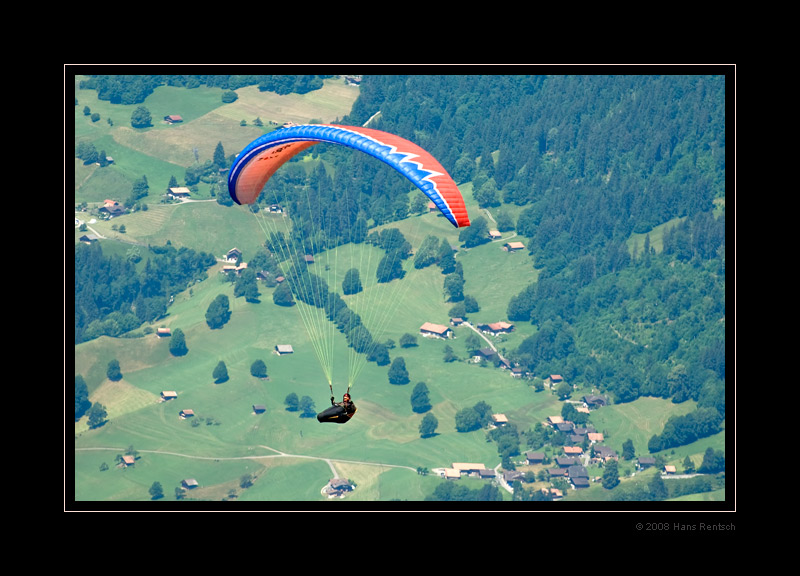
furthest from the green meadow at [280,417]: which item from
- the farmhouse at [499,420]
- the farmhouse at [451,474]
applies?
the farmhouse at [499,420]

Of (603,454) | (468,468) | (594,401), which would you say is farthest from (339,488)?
(594,401)

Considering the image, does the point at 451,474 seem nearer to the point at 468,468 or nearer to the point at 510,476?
the point at 468,468

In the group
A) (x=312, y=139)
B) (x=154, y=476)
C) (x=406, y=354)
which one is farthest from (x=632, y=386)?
(x=312, y=139)

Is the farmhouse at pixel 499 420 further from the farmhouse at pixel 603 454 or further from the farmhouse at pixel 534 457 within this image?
the farmhouse at pixel 603 454

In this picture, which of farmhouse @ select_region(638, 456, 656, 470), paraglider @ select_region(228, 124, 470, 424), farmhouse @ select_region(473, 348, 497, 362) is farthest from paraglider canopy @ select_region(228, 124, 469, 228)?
farmhouse @ select_region(473, 348, 497, 362)

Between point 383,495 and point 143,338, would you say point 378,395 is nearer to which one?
point 383,495

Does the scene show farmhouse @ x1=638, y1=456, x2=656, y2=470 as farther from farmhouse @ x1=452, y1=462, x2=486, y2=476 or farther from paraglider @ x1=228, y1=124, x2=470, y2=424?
paraglider @ x1=228, y1=124, x2=470, y2=424
